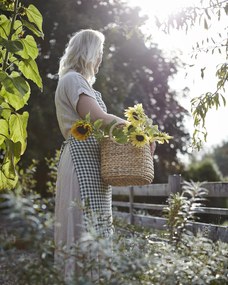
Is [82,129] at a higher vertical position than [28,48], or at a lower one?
lower

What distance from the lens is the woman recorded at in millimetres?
2240

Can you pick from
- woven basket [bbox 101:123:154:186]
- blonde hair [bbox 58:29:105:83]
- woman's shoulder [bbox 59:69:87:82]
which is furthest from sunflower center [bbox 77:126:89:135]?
blonde hair [bbox 58:29:105:83]

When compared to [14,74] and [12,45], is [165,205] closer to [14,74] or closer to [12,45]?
[14,74]

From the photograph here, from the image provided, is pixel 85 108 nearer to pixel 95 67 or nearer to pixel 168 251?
pixel 95 67

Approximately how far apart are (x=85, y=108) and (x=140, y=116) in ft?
1.15

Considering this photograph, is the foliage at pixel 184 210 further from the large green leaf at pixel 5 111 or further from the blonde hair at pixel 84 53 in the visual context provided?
the blonde hair at pixel 84 53

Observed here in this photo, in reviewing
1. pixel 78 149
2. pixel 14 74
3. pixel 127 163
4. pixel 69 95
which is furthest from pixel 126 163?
pixel 14 74

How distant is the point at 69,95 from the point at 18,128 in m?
0.43

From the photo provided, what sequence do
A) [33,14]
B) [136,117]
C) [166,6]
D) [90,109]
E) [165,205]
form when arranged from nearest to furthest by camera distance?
A: [33,14]
[136,117]
[90,109]
[166,6]
[165,205]

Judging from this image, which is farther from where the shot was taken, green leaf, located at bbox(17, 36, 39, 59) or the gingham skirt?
the gingham skirt

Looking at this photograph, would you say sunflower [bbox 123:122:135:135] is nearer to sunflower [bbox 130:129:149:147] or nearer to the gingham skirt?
sunflower [bbox 130:129:149:147]

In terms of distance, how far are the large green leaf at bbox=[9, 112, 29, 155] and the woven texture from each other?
37 cm

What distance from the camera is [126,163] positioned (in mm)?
2117

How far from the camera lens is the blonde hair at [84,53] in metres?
2.41
